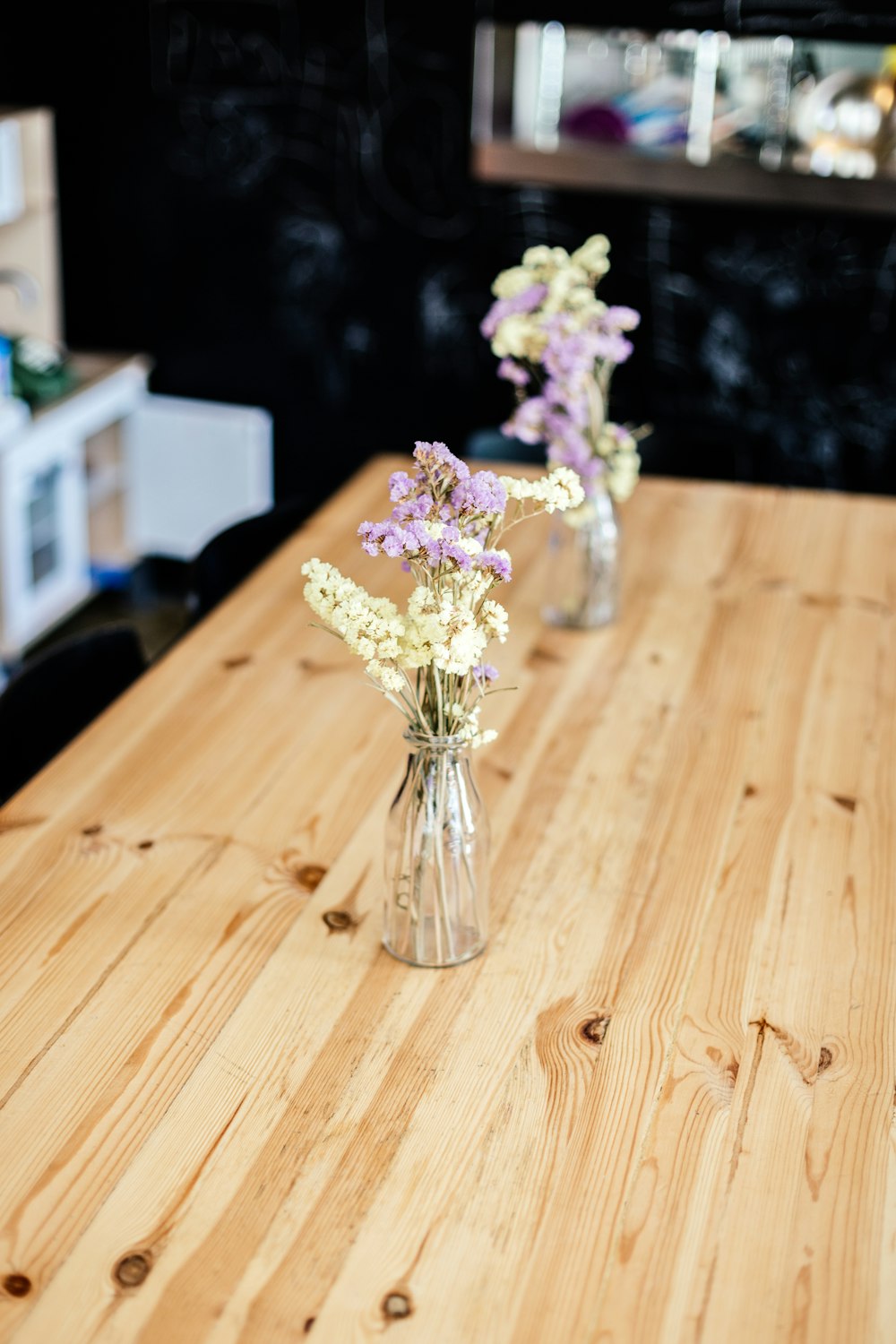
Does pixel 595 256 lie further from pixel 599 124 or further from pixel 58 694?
pixel 599 124

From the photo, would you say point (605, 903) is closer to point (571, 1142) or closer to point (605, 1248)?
point (571, 1142)

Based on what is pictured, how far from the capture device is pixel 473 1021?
1.38 meters

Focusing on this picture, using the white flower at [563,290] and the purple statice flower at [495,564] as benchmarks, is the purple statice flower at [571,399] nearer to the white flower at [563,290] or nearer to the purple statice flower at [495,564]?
the white flower at [563,290]

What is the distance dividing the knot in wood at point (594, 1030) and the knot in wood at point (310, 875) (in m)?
0.35

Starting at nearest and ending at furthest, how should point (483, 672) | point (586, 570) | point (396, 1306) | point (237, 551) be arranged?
point (396, 1306)
point (483, 672)
point (586, 570)
point (237, 551)

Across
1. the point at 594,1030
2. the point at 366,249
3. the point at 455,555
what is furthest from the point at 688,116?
the point at 594,1030

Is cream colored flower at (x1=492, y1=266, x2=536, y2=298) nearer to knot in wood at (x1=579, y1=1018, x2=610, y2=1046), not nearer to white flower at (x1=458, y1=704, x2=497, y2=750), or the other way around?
white flower at (x1=458, y1=704, x2=497, y2=750)

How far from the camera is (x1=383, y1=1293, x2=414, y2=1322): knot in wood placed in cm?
107

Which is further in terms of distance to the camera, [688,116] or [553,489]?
[688,116]

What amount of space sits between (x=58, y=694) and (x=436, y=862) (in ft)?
2.38

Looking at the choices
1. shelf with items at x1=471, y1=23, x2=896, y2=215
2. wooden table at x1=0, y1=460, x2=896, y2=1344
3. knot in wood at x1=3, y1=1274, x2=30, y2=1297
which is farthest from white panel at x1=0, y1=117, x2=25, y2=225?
knot in wood at x1=3, y1=1274, x2=30, y2=1297

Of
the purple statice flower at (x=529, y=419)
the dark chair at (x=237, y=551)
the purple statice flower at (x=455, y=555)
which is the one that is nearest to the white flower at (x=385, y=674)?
the purple statice flower at (x=455, y=555)

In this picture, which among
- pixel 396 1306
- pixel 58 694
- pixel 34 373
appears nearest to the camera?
pixel 396 1306

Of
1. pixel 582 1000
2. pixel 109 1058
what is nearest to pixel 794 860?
pixel 582 1000
